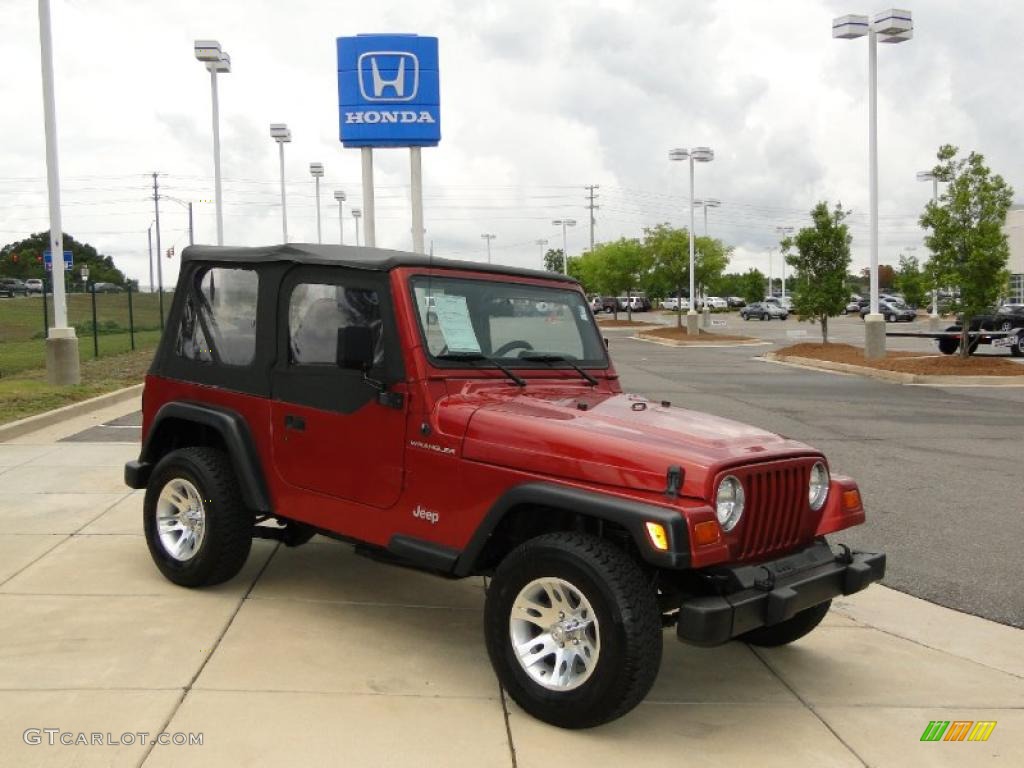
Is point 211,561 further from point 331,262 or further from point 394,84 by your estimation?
point 394,84

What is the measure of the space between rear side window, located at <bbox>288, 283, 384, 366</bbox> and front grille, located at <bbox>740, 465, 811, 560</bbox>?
71.9 inches

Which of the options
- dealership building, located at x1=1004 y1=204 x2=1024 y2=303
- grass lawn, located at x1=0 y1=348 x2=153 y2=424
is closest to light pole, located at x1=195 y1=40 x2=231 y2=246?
grass lawn, located at x1=0 y1=348 x2=153 y2=424

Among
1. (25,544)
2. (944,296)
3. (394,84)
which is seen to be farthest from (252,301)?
(944,296)

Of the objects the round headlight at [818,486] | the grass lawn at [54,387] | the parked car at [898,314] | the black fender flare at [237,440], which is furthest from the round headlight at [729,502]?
the parked car at [898,314]

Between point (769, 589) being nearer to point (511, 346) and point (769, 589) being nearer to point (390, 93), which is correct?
point (511, 346)

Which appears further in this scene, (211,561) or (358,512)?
(211,561)

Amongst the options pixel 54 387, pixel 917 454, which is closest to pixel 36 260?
pixel 54 387

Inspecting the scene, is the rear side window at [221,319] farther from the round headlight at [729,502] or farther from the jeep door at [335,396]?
the round headlight at [729,502]

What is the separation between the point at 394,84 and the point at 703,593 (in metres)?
14.5

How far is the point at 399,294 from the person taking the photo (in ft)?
15.2

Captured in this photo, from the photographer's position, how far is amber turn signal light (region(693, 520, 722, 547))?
359 centimetres

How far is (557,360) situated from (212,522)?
203cm

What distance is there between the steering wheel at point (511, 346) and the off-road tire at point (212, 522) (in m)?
1.63

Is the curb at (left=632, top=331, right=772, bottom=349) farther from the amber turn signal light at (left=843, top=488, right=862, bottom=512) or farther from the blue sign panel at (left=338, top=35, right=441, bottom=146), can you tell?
the amber turn signal light at (left=843, top=488, right=862, bottom=512)
